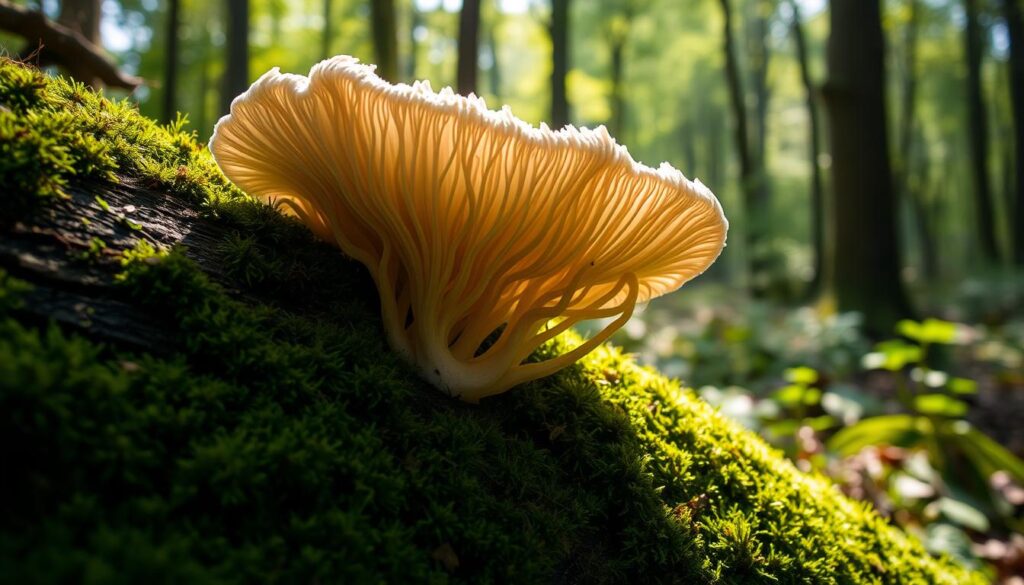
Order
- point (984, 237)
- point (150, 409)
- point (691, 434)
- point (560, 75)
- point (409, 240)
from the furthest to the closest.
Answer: point (984, 237), point (560, 75), point (691, 434), point (409, 240), point (150, 409)

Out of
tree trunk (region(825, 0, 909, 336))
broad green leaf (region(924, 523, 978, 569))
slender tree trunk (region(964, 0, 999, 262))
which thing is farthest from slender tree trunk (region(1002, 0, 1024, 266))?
broad green leaf (region(924, 523, 978, 569))

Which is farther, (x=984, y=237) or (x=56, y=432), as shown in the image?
(x=984, y=237)

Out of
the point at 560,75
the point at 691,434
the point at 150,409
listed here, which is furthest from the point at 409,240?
the point at 560,75

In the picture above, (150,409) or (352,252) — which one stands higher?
(352,252)

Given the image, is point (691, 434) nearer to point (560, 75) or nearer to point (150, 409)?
point (150, 409)

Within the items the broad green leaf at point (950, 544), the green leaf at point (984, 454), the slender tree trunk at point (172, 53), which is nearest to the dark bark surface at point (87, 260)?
the broad green leaf at point (950, 544)

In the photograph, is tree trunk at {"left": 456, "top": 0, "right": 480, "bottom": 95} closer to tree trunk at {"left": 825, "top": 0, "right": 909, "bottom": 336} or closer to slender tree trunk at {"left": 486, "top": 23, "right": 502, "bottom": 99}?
tree trunk at {"left": 825, "top": 0, "right": 909, "bottom": 336}

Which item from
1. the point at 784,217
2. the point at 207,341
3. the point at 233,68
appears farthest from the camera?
the point at 784,217
